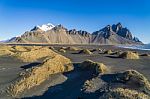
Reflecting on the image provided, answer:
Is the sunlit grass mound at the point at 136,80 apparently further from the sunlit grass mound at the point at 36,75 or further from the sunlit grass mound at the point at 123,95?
the sunlit grass mound at the point at 36,75

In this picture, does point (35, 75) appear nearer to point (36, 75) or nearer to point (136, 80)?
point (36, 75)

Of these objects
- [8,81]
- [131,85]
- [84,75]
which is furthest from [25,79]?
[131,85]

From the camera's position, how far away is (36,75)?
22.2 meters

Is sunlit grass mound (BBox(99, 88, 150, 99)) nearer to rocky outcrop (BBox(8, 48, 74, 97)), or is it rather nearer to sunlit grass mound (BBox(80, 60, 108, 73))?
rocky outcrop (BBox(8, 48, 74, 97))

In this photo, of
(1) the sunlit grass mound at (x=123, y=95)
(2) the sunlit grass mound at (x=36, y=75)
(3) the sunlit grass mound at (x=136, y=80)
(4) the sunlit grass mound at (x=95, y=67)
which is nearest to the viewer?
(1) the sunlit grass mound at (x=123, y=95)

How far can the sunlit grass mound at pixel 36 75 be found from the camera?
19.7 metres

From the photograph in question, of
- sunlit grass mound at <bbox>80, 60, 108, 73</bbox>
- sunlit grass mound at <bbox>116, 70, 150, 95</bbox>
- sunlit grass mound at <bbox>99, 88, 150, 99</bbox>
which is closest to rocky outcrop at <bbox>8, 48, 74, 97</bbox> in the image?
sunlit grass mound at <bbox>80, 60, 108, 73</bbox>

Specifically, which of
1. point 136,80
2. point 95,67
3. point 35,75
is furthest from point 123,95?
point 95,67

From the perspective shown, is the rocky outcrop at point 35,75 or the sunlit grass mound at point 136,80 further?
Answer: the rocky outcrop at point 35,75

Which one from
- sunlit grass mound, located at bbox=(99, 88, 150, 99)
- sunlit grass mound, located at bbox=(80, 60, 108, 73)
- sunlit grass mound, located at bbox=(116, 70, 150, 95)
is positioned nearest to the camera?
sunlit grass mound, located at bbox=(99, 88, 150, 99)

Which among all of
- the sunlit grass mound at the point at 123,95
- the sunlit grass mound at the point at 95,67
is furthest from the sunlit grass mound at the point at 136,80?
the sunlit grass mound at the point at 95,67

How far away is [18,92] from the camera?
19.3 metres

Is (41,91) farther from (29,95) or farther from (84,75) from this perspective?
(84,75)

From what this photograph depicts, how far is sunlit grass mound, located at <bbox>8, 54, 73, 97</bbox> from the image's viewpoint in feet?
64.5
